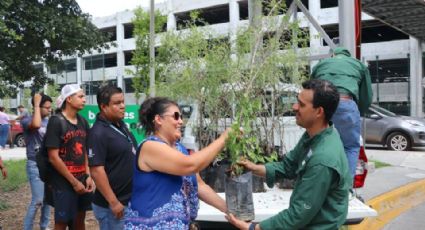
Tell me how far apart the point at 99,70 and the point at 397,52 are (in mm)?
28139

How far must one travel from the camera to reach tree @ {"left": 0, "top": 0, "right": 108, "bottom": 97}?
29.0 feet

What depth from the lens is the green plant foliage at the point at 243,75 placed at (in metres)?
4.55

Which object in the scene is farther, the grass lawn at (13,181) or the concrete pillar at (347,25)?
the grass lawn at (13,181)

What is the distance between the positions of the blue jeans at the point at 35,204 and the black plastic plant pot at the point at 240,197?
10.6 ft

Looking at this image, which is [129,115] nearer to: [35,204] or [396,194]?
[35,204]

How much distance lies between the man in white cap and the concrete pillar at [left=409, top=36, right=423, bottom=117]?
24.3 meters

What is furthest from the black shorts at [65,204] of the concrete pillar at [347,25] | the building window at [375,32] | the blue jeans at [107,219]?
the building window at [375,32]

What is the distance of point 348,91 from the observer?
4195 millimetres

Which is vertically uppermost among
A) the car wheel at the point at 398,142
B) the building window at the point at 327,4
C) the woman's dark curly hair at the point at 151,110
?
the building window at the point at 327,4

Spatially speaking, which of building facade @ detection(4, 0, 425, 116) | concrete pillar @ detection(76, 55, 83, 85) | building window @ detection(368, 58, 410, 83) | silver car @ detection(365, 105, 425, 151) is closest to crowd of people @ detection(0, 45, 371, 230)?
silver car @ detection(365, 105, 425, 151)

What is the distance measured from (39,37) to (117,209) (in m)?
7.03

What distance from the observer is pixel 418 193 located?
8609 millimetres

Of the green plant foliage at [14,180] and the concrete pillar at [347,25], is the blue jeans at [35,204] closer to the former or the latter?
the green plant foliage at [14,180]

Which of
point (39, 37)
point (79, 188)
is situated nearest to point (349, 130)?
point (79, 188)
